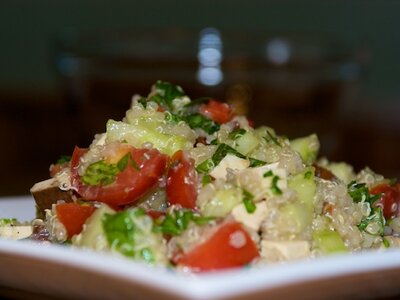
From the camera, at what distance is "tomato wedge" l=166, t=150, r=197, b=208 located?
1869 mm

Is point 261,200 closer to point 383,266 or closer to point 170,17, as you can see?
point 383,266

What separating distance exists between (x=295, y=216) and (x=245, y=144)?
1.16ft

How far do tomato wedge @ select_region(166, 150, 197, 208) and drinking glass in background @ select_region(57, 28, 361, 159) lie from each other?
303 cm

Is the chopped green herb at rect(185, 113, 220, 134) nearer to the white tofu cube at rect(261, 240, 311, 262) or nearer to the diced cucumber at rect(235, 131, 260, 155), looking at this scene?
the diced cucumber at rect(235, 131, 260, 155)

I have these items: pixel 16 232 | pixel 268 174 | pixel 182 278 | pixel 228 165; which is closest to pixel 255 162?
pixel 228 165

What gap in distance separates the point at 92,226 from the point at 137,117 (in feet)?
1.47

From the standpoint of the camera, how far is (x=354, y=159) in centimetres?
579

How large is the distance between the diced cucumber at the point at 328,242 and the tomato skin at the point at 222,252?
0.23 m

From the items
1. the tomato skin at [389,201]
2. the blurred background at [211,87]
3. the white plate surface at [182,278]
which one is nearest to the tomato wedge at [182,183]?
the white plate surface at [182,278]

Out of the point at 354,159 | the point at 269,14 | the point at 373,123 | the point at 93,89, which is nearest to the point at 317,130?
the point at 354,159

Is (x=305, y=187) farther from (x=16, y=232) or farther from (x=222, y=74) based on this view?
(x=222, y=74)

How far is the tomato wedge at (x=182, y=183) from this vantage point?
1.87 m

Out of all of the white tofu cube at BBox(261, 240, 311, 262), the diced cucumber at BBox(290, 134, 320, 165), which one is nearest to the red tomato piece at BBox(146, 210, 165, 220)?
the white tofu cube at BBox(261, 240, 311, 262)

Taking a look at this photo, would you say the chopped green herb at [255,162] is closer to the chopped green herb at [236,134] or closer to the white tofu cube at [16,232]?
the chopped green herb at [236,134]
